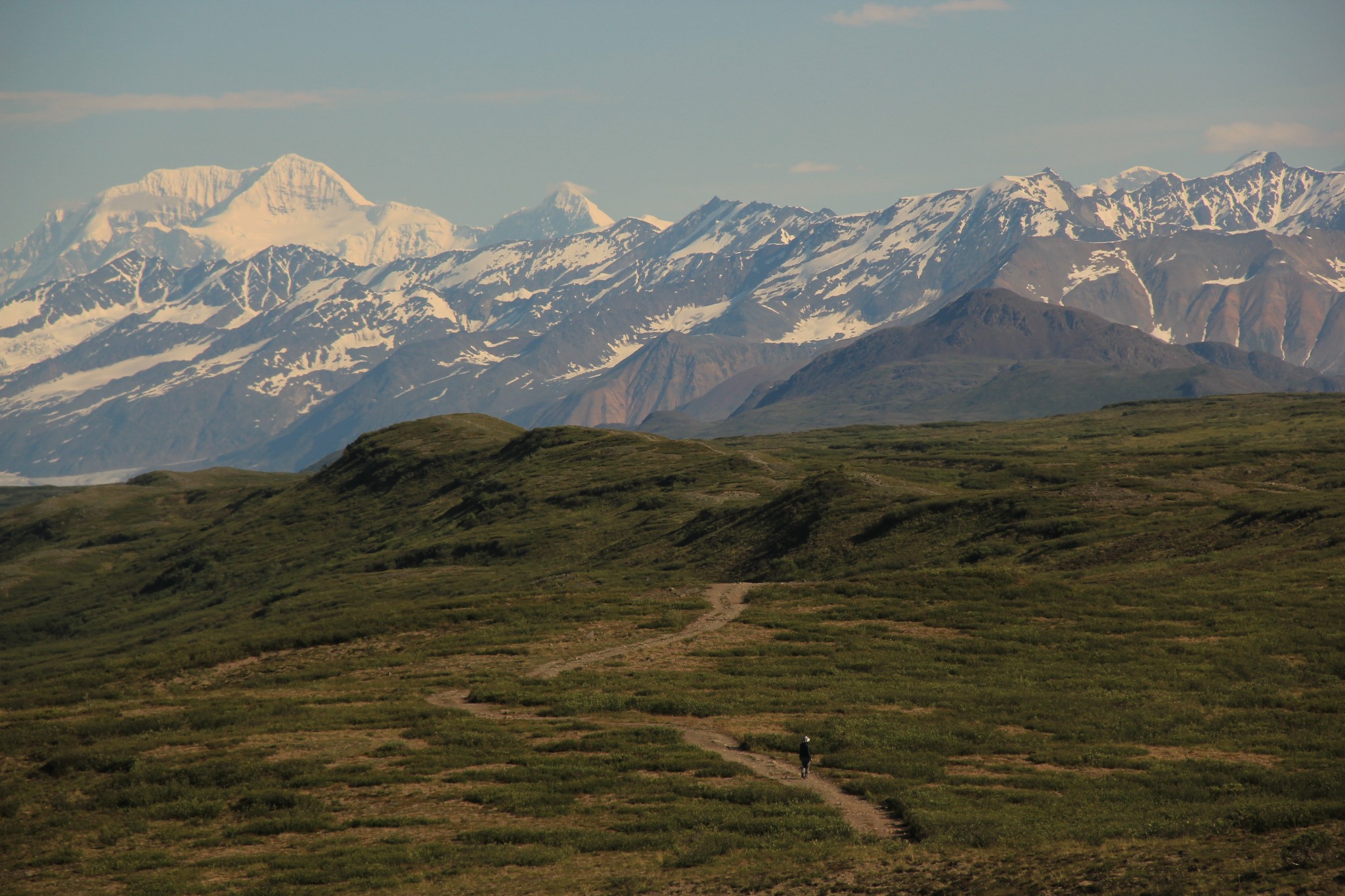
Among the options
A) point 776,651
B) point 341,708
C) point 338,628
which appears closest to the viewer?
point 341,708

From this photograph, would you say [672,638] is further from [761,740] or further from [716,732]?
[761,740]

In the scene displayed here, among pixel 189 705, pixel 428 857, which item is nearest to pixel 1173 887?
pixel 428 857

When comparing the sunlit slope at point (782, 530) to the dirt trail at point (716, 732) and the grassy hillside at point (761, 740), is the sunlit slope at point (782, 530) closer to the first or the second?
the grassy hillside at point (761, 740)

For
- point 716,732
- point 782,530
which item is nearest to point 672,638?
point 716,732

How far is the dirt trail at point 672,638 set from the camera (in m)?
61.4

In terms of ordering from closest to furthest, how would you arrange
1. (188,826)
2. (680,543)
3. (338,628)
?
(188,826)
(338,628)
(680,543)

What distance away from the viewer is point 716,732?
4762 centimetres

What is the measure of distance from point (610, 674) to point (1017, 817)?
26.4 metres

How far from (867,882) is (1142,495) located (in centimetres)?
9471

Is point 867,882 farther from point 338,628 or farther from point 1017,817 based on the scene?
point 338,628

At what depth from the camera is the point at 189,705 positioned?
180 feet

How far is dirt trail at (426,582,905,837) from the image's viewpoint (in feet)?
122

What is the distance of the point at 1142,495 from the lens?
116062 millimetres

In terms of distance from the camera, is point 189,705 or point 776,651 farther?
point 776,651
